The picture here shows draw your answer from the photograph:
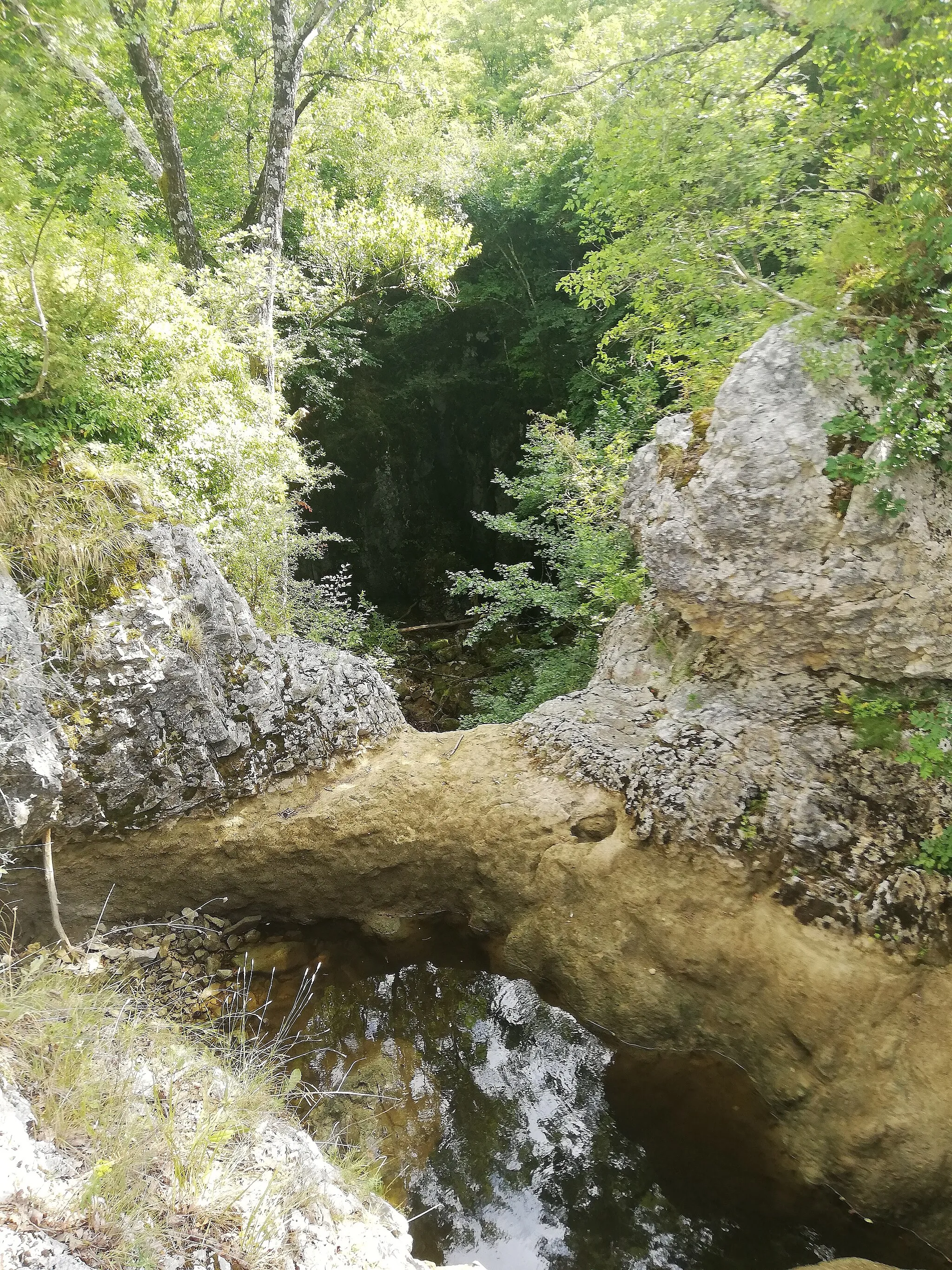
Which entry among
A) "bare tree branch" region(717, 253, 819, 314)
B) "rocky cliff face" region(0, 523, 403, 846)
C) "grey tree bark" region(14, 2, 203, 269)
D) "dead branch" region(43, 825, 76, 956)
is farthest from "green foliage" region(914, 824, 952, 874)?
"grey tree bark" region(14, 2, 203, 269)

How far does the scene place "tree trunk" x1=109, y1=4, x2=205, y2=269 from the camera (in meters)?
7.46

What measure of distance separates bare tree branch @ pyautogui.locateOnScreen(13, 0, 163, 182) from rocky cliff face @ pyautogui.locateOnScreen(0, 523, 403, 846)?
3735 millimetres

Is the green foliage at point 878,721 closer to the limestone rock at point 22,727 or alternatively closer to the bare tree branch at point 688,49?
the bare tree branch at point 688,49

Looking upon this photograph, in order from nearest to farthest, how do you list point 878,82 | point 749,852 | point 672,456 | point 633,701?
point 878,82 < point 749,852 < point 672,456 < point 633,701

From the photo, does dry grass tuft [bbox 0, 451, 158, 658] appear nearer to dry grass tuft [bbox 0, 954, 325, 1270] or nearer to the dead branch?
the dead branch

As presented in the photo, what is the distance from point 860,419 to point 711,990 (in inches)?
158

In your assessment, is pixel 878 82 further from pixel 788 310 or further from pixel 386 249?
pixel 386 249

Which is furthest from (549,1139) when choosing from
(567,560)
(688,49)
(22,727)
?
(688,49)

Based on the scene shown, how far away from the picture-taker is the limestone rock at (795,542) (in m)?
3.98

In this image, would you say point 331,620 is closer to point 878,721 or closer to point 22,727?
point 22,727

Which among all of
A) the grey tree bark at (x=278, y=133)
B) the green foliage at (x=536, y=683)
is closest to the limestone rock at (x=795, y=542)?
the green foliage at (x=536, y=683)

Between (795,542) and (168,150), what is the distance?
874cm

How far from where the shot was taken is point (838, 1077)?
4113 mm

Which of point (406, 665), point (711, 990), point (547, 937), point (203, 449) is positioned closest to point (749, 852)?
point (711, 990)
